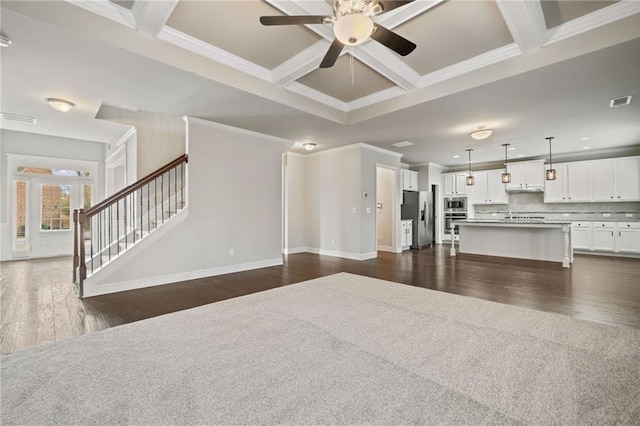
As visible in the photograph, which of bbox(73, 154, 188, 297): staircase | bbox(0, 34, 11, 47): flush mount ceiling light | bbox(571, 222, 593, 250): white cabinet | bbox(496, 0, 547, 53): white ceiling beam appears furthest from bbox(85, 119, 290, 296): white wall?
bbox(571, 222, 593, 250): white cabinet

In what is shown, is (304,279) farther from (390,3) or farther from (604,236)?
(604,236)

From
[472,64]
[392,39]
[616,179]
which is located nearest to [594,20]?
[472,64]

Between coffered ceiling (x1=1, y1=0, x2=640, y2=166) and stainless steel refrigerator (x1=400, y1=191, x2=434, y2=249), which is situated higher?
coffered ceiling (x1=1, y1=0, x2=640, y2=166)

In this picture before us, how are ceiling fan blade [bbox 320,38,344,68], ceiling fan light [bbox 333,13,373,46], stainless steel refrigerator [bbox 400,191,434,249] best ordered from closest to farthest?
Answer: ceiling fan light [bbox 333,13,373,46]
ceiling fan blade [bbox 320,38,344,68]
stainless steel refrigerator [bbox 400,191,434,249]

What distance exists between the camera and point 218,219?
17.1 ft

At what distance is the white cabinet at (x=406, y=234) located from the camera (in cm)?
834

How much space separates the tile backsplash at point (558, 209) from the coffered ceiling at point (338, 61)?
10.5 feet

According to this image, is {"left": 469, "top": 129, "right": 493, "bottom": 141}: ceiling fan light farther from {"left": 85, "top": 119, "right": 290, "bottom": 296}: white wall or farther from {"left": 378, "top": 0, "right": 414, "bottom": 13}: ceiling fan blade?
{"left": 378, "top": 0, "right": 414, "bottom": 13}: ceiling fan blade

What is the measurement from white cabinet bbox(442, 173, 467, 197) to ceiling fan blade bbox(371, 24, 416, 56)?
333 inches

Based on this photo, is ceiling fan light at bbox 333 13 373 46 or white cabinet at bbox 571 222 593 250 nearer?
ceiling fan light at bbox 333 13 373 46

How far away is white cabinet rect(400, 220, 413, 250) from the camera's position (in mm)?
8336

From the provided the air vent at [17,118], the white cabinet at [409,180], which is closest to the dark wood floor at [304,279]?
the air vent at [17,118]

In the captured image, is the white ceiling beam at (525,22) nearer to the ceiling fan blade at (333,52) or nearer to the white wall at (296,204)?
the ceiling fan blade at (333,52)

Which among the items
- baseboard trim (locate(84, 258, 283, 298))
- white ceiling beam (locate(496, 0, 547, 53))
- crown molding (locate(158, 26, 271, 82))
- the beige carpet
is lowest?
the beige carpet
